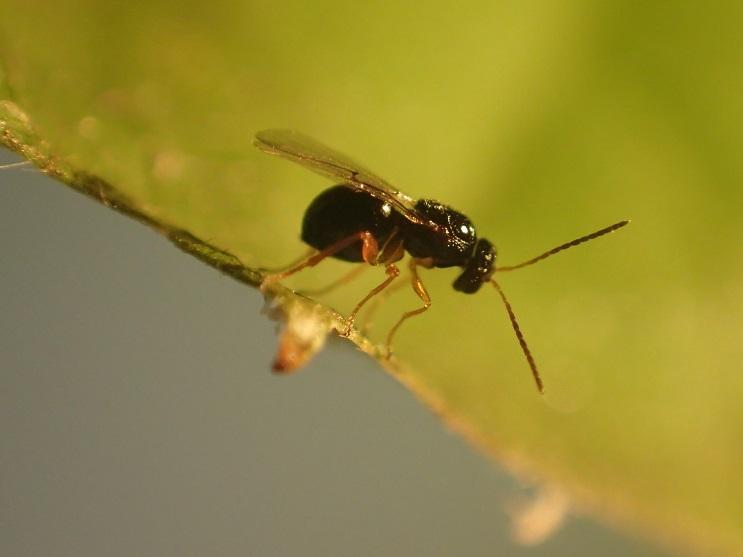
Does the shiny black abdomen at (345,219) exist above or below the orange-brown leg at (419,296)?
above

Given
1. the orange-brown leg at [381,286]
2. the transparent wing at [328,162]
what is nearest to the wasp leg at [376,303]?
the orange-brown leg at [381,286]

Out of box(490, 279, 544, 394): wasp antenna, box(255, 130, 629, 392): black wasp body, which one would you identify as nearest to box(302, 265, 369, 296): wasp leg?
box(255, 130, 629, 392): black wasp body

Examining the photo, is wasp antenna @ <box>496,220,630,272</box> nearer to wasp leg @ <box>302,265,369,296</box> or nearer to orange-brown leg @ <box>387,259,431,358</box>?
orange-brown leg @ <box>387,259,431,358</box>

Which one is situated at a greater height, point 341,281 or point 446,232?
point 446,232

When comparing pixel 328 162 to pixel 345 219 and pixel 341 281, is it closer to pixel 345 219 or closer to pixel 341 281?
pixel 345 219

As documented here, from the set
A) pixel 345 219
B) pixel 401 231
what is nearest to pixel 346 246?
pixel 345 219

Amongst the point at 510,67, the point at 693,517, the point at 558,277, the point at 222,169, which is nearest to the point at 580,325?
the point at 558,277

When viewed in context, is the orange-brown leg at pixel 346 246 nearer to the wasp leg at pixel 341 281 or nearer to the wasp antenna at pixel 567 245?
the wasp leg at pixel 341 281
